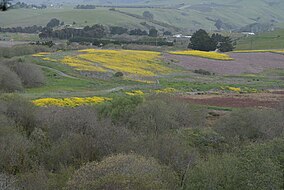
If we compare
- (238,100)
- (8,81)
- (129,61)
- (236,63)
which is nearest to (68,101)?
(8,81)

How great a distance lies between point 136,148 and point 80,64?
158ft

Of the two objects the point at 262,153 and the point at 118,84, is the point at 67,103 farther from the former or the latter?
the point at 262,153

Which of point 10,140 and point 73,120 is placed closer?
point 10,140

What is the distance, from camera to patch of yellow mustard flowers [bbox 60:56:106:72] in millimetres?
65312

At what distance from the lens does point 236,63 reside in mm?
81062

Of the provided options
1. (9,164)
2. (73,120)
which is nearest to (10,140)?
(9,164)

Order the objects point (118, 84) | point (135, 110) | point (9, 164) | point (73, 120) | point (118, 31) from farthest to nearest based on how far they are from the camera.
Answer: point (118, 31) < point (118, 84) < point (135, 110) < point (73, 120) < point (9, 164)

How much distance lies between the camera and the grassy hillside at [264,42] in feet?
394

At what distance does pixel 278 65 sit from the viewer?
267 feet

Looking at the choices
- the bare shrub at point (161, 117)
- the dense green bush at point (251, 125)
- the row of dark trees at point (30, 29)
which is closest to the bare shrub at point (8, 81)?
the bare shrub at point (161, 117)

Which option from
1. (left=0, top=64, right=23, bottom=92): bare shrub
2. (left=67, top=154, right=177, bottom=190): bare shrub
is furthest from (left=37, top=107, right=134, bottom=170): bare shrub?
(left=0, top=64, right=23, bottom=92): bare shrub

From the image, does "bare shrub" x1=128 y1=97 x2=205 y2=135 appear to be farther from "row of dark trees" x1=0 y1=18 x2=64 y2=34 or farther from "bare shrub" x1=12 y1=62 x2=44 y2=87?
"row of dark trees" x1=0 y1=18 x2=64 y2=34

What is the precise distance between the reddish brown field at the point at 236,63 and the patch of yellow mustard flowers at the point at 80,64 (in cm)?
1620

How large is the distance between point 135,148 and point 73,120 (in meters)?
5.91
